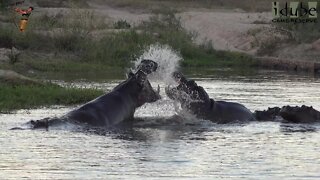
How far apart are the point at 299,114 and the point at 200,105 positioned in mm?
1579

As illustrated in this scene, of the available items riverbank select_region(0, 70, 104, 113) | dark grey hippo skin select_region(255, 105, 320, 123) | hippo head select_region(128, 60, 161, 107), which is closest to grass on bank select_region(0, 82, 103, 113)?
riverbank select_region(0, 70, 104, 113)

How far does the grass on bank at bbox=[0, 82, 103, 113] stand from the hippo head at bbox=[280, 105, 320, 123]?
4.20 m

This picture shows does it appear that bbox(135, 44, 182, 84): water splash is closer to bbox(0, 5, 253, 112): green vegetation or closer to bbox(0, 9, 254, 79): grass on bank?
bbox(0, 5, 253, 112): green vegetation

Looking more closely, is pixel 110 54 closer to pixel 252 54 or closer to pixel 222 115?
pixel 252 54

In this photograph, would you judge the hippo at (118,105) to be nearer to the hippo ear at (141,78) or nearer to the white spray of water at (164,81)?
the hippo ear at (141,78)

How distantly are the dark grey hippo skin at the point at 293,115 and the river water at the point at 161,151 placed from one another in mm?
361

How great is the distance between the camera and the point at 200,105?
49.4 ft

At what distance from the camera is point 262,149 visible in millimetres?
12312

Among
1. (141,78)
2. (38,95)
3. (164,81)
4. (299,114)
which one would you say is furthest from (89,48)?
(299,114)

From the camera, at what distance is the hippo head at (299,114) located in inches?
596

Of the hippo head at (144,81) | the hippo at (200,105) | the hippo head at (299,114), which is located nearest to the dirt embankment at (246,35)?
the hippo head at (299,114)

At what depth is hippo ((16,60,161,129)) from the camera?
13.8 m

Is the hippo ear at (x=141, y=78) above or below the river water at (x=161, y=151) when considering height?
above

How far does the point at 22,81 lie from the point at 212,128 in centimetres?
569
